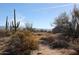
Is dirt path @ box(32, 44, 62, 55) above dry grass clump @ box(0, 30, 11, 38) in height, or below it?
below

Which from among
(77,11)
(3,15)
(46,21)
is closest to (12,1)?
(3,15)

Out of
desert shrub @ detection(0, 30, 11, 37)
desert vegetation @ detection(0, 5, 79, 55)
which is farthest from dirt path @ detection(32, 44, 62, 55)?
desert shrub @ detection(0, 30, 11, 37)

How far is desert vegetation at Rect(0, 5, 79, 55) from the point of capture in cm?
170

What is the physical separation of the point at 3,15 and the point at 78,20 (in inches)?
28.3

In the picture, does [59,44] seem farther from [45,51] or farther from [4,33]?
[4,33]

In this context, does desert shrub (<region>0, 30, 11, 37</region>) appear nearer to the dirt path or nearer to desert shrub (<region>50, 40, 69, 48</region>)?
the dirt path

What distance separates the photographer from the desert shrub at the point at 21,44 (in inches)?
67.0

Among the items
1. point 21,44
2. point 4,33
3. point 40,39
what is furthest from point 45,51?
point 4,33

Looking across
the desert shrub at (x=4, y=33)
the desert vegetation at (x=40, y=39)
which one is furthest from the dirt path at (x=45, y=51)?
the desert shrub at (x=4, y=33)

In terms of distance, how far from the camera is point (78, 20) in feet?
5.63

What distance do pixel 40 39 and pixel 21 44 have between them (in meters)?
0.19

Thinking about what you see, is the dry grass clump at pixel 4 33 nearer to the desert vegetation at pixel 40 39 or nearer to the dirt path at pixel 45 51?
the desert vegetation at pixel 40 39

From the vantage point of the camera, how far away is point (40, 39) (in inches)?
67.3
